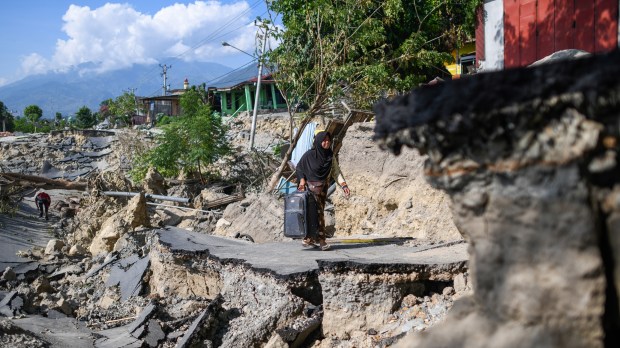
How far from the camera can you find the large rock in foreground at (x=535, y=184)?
79.4 inches

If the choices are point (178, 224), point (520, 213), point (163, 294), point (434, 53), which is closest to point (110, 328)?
point (163, 294)

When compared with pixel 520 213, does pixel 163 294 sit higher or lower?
lower

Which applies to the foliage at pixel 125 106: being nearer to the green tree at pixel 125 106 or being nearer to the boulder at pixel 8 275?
the green tree at pixel 125 106

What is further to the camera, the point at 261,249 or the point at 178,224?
the point at 178,224

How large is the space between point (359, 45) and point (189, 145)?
24.4 feet

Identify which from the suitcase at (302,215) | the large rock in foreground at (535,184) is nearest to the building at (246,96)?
the suitcase at (302,215)

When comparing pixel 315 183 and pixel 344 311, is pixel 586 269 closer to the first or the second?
pixel 344 311

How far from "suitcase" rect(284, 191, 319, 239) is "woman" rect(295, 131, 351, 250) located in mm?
82

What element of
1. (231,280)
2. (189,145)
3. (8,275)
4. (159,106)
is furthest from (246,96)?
(231,280)

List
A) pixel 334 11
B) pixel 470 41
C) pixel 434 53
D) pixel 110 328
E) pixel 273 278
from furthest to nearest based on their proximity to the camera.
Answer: pixel 470 41
pixel 434 53
pixel 334 11
pixel 110 328
pixel 273 278

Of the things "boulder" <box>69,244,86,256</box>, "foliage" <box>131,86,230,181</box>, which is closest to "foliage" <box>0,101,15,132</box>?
"foliage" <box>131,86,230,181</box>

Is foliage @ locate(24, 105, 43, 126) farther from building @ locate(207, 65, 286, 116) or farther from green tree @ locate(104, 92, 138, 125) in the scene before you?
building @ locate(207, 65, 286, 116)

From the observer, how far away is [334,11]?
599 inches

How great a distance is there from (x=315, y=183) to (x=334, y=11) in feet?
27.0
